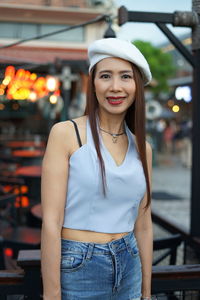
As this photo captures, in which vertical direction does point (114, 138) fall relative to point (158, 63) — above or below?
below

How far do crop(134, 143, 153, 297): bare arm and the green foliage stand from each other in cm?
3405

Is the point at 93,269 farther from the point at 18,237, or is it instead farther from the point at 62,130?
the point at 18,237

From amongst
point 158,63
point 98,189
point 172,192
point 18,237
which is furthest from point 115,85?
point 158,63

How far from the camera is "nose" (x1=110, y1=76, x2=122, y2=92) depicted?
1633 millimetres

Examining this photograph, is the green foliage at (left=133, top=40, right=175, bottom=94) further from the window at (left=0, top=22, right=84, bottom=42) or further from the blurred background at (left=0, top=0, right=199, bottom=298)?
the window at (left=0, top=22, right=84, bottom=42)

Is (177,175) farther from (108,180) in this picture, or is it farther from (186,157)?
(108,180)

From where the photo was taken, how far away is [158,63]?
36.9 meters

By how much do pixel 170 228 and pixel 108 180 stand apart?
316 centimetres

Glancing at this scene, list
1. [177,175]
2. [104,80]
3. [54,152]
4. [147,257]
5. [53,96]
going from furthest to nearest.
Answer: [177,175] < [53,96] < [147,257] < [104,80] < [54,152]

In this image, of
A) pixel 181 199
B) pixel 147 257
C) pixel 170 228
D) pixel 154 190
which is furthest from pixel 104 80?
pixel 154 190

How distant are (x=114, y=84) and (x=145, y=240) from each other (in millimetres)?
706

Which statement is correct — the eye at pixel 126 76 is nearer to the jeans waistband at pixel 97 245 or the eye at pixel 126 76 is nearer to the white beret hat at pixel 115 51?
the white beret hat at pixel 115 51

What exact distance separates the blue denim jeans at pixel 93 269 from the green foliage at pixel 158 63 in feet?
113

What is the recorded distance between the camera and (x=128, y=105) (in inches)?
67.4
